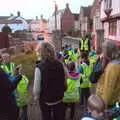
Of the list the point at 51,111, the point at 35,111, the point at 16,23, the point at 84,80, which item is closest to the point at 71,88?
the point at 84,80

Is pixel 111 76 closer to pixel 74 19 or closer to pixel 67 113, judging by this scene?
pixel 67 113

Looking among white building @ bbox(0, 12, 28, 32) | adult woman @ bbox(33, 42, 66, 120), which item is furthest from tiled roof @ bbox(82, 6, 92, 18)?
adult woman @ bbox(33, 42, 66, 120)

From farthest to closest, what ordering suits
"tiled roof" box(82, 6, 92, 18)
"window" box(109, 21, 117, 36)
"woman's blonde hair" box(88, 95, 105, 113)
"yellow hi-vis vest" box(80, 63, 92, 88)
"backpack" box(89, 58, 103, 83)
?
1. "tiled roof" box(82, 6, 92, 18)
2. "window" box(109, 21, 117, 36)
3. "yellow hi-vis vest" box(80, 63, 92, 88)
4. "backpack" box(89, 58, 103, 83)
5. "woman's blonde hair" box(88, 95, 105, 113)

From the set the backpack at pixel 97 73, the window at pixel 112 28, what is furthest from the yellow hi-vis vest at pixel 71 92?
the window at pixel 112 28

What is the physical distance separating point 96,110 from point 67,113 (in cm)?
470

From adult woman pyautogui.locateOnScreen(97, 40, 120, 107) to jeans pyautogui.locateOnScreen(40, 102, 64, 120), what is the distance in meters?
0.96

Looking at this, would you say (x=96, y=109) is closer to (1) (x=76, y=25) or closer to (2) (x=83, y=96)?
(2) (x=83, y=96)

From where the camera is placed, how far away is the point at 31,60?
20453mm

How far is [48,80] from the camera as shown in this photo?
559 cm

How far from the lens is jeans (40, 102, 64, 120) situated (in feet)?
18.8

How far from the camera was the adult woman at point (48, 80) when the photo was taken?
5559mm

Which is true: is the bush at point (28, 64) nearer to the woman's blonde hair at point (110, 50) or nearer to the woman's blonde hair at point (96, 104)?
the woman's blonde hair at point (110, 50)

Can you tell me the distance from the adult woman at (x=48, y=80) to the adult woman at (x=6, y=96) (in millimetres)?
371

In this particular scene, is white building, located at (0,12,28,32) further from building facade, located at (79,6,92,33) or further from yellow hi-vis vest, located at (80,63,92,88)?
yellow hi-vis vest, located at (80,63,92,88)
